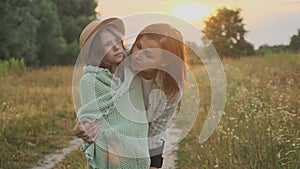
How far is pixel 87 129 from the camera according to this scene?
2.48 m

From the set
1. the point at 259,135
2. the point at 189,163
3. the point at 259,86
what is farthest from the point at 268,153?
the point at 259,86

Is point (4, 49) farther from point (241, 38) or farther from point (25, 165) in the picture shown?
point (241, 38)

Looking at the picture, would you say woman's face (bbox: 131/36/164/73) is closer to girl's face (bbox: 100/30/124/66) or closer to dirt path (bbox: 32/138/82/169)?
girl's face (bbox: 100/30/124/66)

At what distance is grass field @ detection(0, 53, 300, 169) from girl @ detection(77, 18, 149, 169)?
1.55 meters

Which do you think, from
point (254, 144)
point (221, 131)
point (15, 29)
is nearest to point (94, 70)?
point (254, 144)

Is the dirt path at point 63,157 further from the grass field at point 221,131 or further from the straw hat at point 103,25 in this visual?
the straw hat at point 103,25

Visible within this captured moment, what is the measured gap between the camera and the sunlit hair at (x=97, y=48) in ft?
8.46

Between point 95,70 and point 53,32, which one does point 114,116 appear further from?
point 53,32

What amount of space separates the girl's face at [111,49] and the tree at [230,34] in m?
43.2

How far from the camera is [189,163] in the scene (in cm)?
561

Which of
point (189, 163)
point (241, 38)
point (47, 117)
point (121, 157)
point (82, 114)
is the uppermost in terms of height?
point (82, 114)

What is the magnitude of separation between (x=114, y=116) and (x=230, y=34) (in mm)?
50463

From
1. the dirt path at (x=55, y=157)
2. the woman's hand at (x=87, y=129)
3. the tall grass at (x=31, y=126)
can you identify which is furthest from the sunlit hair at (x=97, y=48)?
the dirt path at (x=55, y=157)

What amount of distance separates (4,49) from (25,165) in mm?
22520
